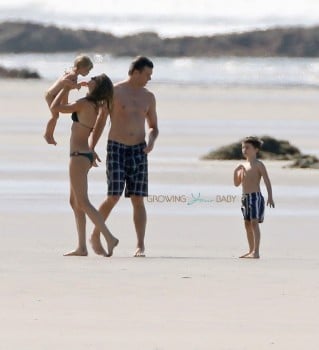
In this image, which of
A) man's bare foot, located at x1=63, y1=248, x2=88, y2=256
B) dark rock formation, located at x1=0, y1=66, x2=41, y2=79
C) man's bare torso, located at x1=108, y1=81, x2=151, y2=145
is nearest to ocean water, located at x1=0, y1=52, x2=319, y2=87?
dark rock formation, located at x1=0, y1=66, x2=41, y2=79

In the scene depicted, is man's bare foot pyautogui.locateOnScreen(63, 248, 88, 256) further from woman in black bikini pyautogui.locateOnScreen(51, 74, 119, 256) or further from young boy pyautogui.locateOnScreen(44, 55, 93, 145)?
young boy pyautogui.locateOnScreen(44, 55, 93, 145)

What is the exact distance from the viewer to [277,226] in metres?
14.1

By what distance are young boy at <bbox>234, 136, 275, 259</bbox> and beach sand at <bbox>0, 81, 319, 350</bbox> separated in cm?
21

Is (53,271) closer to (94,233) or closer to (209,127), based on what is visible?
(94,233)

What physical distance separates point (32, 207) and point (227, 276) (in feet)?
16.5

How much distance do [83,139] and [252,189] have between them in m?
1.24

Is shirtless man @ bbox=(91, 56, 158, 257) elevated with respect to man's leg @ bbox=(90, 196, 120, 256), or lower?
elevated

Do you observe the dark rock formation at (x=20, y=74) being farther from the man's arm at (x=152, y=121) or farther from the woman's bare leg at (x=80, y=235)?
the woman's bare leg at (x=80, y=235)

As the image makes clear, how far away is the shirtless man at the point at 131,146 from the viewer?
11.9m

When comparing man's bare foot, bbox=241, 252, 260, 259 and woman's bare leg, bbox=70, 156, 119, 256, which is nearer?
woman's bare leg, bbox=70, 156, 119, 256

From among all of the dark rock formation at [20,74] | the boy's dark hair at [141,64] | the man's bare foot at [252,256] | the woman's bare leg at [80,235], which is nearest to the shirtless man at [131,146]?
the boy's dark hair at [141,64]

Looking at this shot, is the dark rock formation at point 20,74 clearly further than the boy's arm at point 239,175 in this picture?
Yes

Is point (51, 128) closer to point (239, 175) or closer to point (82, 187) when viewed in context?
point (82, 187)

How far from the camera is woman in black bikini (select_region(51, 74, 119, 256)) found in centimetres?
1155
